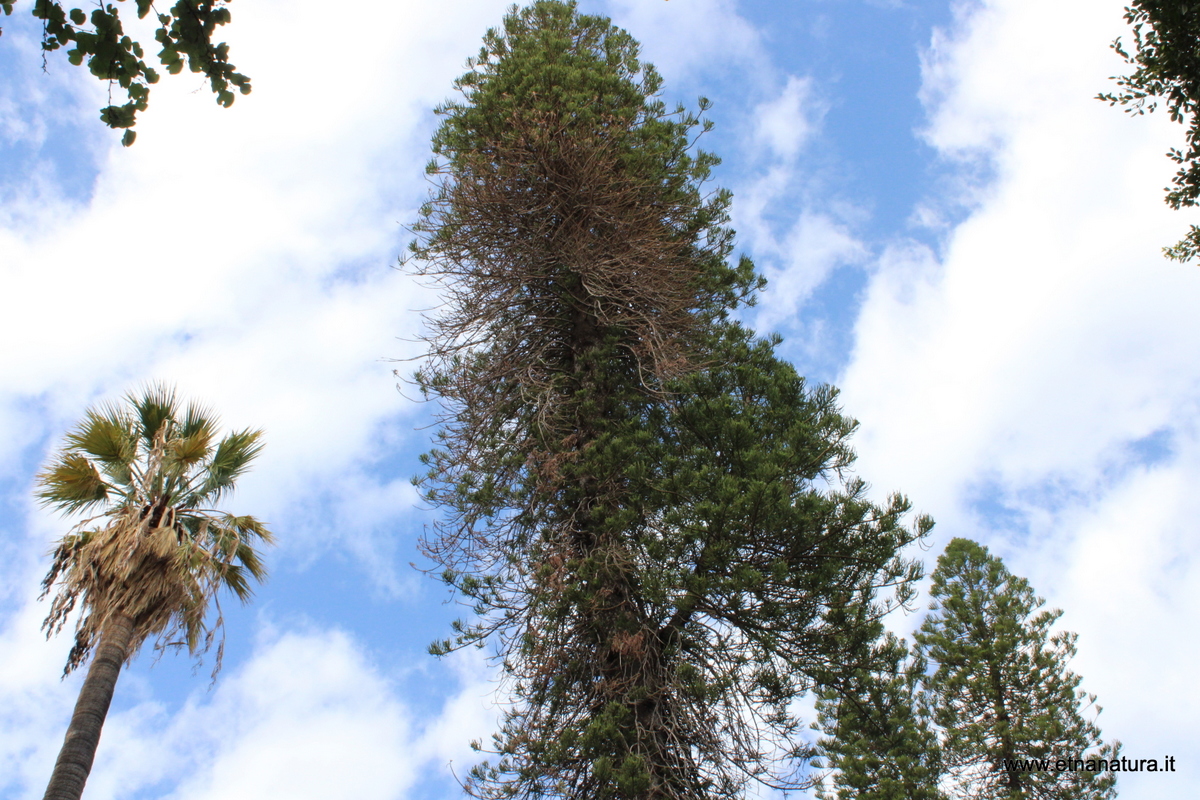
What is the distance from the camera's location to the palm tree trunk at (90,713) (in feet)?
18.2

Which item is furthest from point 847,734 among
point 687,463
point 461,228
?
point 461,228

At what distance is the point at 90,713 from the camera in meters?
5.91

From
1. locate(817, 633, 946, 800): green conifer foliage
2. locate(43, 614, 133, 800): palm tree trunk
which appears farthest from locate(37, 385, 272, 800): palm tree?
locate(817, 633, 946, 800): green conifer foliage

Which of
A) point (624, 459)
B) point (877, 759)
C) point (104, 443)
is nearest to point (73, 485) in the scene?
point (104, 443)

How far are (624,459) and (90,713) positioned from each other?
447 centimetres

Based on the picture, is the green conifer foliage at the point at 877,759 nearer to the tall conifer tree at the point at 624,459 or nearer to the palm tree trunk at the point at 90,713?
the tall conifer tree at the point at 624,459

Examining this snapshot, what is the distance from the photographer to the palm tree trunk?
5.55 metres

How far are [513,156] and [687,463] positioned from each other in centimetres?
415

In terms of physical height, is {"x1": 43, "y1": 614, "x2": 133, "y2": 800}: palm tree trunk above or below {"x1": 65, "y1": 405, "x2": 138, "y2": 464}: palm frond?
below

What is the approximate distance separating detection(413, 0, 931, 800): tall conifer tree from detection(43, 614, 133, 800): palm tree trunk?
101 inches

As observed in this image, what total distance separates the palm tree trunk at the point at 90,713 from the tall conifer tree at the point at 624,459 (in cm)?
257

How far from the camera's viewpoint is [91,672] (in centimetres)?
615

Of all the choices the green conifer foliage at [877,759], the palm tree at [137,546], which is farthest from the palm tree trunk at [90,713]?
the green conifer foliage at [877,759]

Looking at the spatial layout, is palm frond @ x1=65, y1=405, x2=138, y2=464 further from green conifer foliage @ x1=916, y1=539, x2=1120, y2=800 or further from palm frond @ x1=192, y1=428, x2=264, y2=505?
green conifer foliage @ x1=916, y1=539, x2=1120, y2=800
